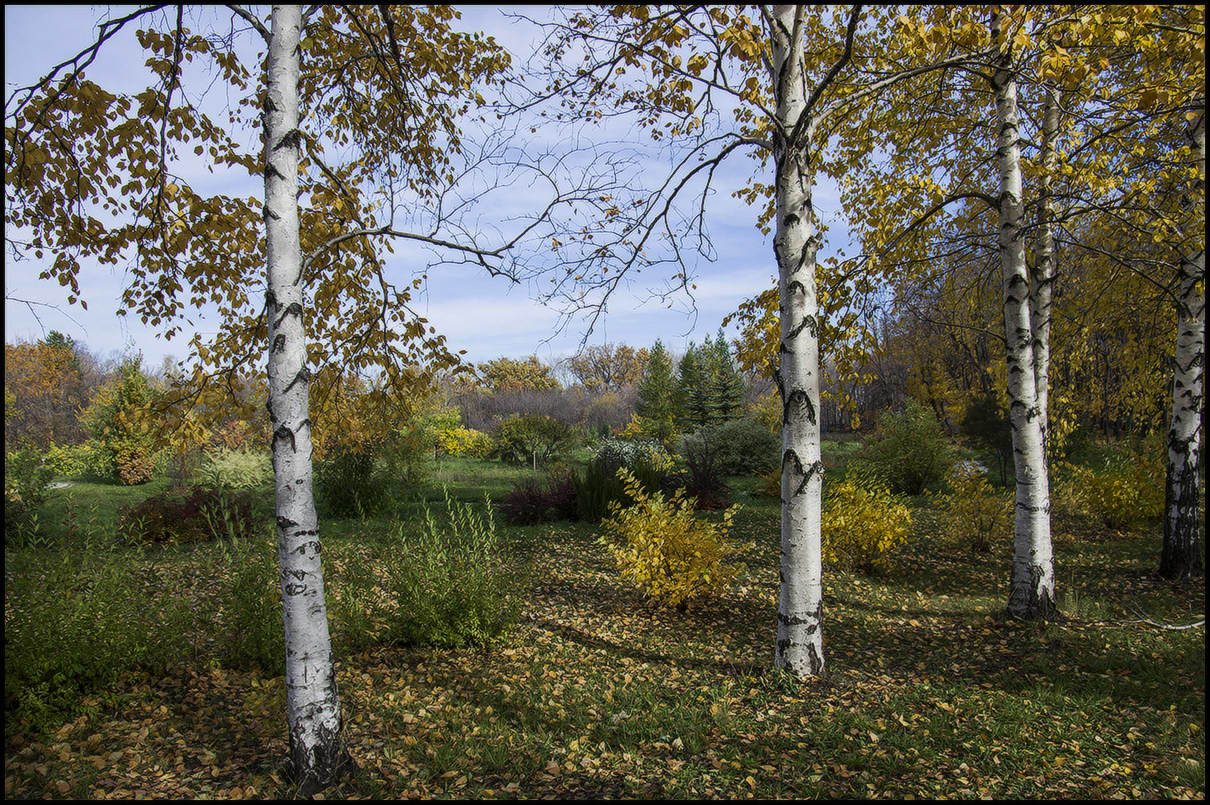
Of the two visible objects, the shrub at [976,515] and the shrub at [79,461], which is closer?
the shrub at [976,515]

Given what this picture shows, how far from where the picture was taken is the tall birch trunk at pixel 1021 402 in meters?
4.99

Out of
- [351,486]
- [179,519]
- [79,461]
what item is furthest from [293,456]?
[79,461]

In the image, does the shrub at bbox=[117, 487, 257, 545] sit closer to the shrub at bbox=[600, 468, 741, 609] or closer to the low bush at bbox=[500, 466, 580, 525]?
the low bush at bbox=[500, 466, 580, 525]

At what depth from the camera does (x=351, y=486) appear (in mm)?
10641

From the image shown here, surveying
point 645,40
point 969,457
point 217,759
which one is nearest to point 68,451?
point 217,759

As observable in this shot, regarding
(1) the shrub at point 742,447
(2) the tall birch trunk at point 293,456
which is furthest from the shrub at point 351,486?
(2) the tall birch trunk at point 293,456

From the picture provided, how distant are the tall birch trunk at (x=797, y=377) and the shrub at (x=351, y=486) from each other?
332 inches

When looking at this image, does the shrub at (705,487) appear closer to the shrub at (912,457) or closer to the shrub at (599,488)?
the shrub at (599,488)

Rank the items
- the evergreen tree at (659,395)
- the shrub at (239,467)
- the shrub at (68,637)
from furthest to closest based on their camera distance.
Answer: the evergreen tree at (659,395) → the shrub at (239,467) → the shrub at (68,637)

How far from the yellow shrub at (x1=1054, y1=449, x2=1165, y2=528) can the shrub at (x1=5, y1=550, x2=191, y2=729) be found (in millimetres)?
10394

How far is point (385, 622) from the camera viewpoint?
4.68m

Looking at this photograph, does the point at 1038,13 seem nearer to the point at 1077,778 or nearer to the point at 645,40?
the point at 645,40

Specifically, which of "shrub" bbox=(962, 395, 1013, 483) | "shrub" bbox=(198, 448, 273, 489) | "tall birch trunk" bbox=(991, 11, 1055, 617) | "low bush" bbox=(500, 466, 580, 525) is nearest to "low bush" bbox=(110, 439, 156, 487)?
"shrub" bbox=(198, 448, 273, 489)

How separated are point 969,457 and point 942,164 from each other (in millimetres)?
13269
